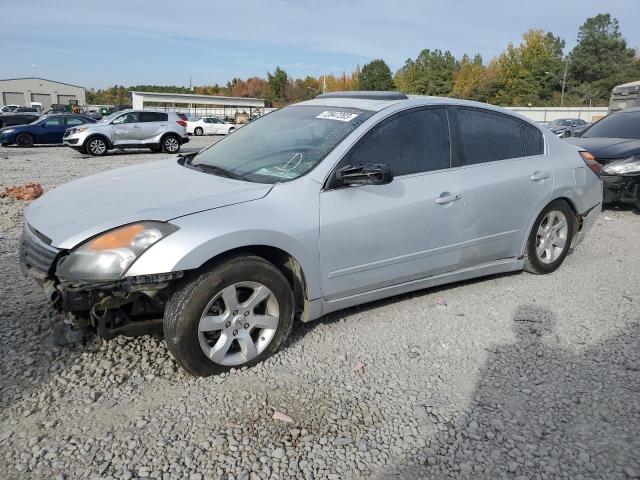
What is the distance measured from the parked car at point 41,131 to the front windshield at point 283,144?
66.0ft

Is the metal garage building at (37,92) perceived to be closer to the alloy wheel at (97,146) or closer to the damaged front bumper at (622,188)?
the alloy wheel at (97,146)

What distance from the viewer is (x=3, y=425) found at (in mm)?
2604

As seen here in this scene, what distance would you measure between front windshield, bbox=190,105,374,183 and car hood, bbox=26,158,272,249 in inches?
8.9

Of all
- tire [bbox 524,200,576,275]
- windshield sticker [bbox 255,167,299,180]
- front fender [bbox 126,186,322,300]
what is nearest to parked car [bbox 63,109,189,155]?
windshield sticker [bbox 255,167,299,180]

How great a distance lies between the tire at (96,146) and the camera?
17636 mm

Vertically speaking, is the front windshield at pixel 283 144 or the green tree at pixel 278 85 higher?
the green tree at pixel 278 85

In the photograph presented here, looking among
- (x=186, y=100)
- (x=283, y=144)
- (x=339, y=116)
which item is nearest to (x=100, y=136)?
(x=283, y=144)

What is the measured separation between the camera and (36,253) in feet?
9.89

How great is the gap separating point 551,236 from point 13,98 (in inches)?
3911

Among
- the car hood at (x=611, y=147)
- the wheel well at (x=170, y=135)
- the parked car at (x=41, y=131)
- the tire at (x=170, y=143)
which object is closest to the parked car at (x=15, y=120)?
the parked car at (x=41, y=131)

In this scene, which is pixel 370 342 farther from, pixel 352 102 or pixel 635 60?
pixel 635 60

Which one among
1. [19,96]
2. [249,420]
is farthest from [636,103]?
[19,96]

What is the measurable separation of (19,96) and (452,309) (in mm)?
100268

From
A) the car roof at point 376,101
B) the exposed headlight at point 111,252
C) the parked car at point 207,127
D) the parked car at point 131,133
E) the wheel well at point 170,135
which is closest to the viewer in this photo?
the exposed headlight at point 111,252
